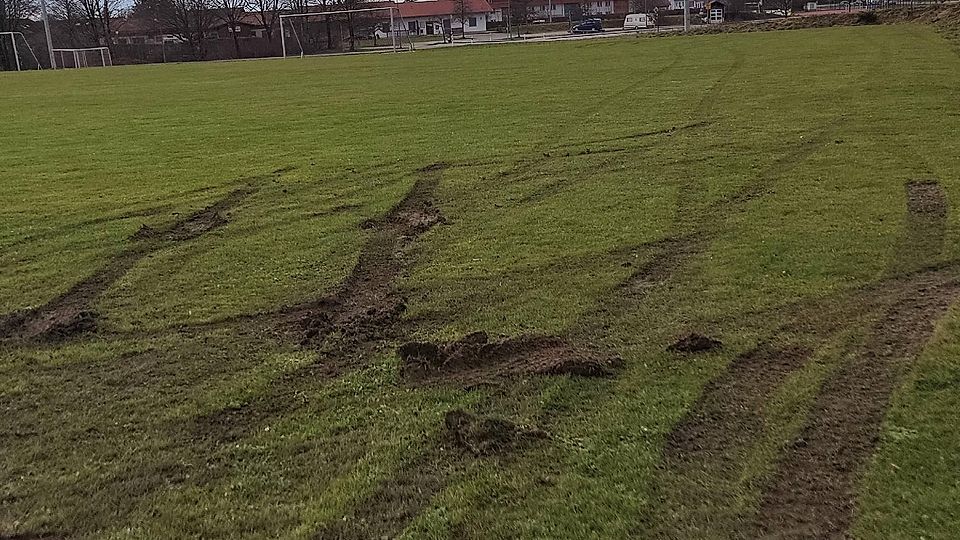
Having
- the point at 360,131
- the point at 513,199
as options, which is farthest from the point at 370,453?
the point at 360,131

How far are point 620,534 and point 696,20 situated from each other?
88161 millimetres

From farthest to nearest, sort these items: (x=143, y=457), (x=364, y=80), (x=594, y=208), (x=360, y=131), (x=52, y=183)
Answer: (x=364, y=80), (x=360, y=131), (x=52, y=183), (x=594, y=208), (x=143, y=457)

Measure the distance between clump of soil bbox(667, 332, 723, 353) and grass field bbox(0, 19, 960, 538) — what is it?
8 centimetres

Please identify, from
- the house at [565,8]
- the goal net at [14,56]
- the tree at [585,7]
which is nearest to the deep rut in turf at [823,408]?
the goal net at [14,56]

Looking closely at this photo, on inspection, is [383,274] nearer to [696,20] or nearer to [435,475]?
[435,475]

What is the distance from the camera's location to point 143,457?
4375 mm

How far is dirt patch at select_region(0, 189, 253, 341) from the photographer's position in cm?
623

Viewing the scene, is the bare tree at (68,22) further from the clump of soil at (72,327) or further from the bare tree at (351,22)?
the clump of soil at (72,327)

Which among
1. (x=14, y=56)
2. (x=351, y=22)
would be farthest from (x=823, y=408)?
(x=14, y=56)

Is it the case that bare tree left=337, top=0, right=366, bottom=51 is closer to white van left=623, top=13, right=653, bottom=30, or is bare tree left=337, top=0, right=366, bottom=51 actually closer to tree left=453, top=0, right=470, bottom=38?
tree left=453, top=0, right=470, bottom=38

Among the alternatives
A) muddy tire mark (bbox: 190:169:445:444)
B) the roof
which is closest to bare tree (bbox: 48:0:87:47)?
the roof

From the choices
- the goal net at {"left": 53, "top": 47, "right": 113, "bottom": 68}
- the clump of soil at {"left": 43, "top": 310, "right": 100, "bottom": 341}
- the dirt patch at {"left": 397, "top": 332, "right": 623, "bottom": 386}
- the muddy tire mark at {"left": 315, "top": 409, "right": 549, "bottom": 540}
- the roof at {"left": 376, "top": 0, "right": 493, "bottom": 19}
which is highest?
the roof at {"left": 376, "top": 0, "right": 493, "bottom": 19}

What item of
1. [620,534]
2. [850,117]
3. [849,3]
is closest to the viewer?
[620,534]

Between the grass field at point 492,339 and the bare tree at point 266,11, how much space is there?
7253 centimetres
